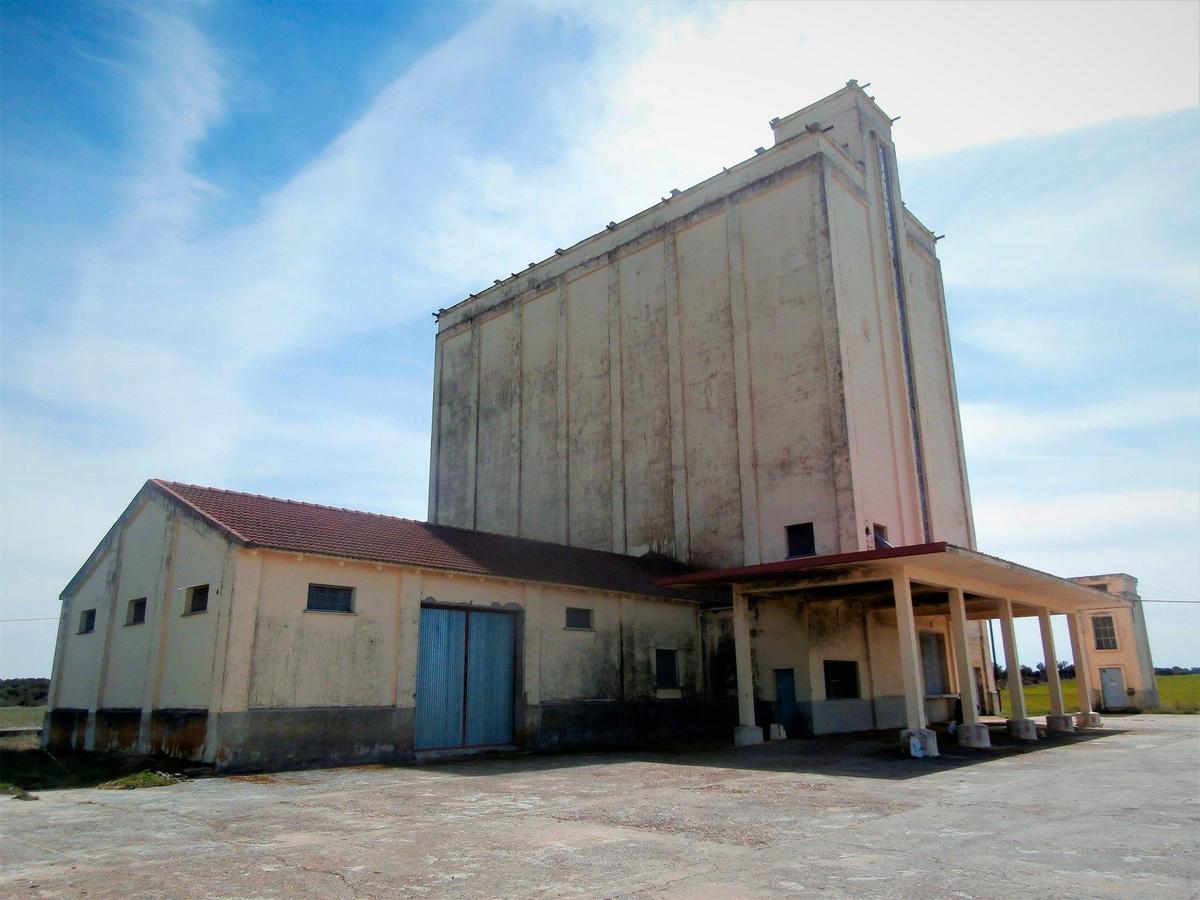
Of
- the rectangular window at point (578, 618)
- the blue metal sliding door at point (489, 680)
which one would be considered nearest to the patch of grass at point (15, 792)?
the blue metal sliding door at point (489, 680)

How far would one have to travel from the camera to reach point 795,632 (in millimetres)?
23766

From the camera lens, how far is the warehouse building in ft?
55.2

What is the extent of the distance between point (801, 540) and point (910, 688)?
8732 millimetres

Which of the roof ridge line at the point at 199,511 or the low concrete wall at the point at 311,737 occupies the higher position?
the roof ridge line at the point at 199,511

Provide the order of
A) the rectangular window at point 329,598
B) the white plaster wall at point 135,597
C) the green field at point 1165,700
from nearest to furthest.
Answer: the rectangular window at point 329,598
the white plaster wall at point 135,597
the green field at point 1165,700

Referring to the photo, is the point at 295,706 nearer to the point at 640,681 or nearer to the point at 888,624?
the point at 640,681

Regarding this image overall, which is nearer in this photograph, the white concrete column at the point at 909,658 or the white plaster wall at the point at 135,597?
the white concrete column at the point at 909,658

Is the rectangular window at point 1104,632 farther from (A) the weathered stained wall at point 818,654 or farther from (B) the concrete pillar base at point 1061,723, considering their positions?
(A) the weathered stained wall at point 818,654

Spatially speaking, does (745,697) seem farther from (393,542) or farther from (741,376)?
(741,376)

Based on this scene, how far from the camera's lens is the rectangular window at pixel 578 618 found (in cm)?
2173

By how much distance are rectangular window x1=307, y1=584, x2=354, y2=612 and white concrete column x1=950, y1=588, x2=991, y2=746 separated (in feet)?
44.3

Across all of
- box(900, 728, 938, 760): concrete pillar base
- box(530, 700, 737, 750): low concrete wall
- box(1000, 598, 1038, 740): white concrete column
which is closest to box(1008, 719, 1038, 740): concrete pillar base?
box(1000, 598, 1038, 740): white concrete column

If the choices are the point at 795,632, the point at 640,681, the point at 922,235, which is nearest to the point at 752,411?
the point at 795,632

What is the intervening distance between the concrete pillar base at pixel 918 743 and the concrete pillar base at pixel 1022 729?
6.11 m
